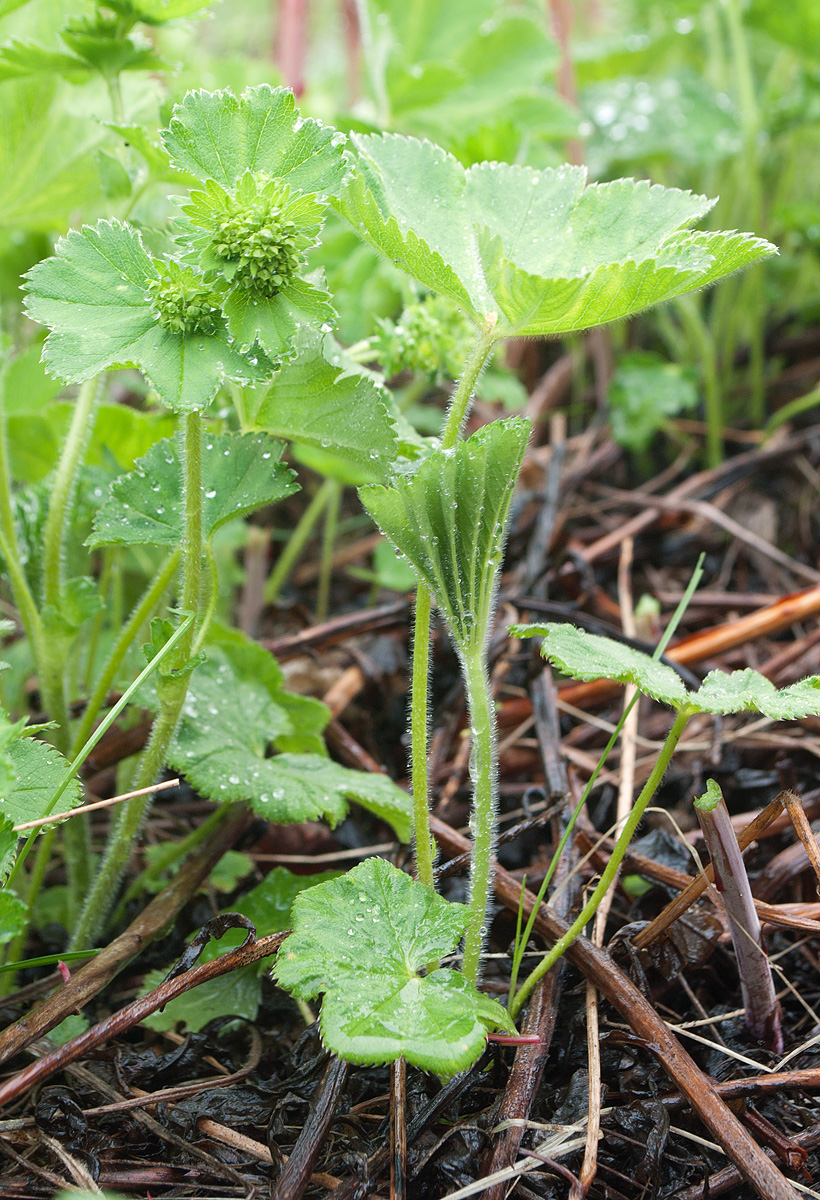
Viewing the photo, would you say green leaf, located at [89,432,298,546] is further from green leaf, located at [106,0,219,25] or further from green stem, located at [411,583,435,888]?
green leaf, located at [106,0,219,25]

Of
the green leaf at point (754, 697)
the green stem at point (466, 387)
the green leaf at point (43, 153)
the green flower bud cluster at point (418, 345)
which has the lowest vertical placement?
the green leaf at point (754, 697)

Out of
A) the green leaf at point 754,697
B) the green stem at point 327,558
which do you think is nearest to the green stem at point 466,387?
the green leaf at point 754,697

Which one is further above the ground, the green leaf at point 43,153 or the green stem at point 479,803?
the green leaf at point 43,153

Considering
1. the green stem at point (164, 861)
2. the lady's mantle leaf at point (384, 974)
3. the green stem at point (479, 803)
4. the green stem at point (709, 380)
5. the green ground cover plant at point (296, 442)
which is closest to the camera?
the lady's mantle leaf at point (384, 974)

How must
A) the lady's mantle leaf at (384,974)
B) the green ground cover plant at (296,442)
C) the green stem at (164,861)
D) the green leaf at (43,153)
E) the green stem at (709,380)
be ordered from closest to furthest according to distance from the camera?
the lady's mantle leaf at (384,974), the green ground cover plant at (296,442), the green stem at (164,861), the green leaf at (43,153), the green stem at (709,380)

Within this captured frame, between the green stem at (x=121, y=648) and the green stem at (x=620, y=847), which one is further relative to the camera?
the green stem at (x=121, y=648)

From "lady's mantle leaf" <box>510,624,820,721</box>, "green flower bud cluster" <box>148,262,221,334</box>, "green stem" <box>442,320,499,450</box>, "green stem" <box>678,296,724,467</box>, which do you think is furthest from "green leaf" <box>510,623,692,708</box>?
"green stem" <box>678,296,724,467</box>

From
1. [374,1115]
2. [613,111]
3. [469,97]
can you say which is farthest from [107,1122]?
[613,111]

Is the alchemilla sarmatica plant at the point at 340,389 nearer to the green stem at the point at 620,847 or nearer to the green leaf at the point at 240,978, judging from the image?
the green stem at the point at 620,847
